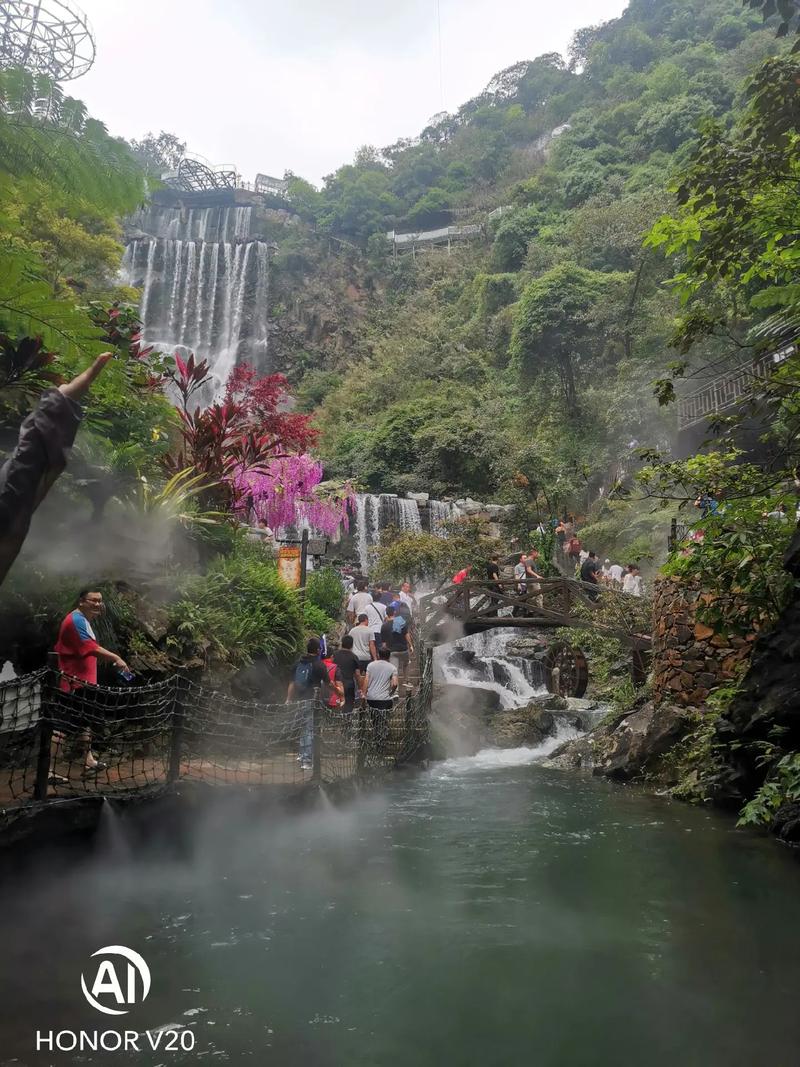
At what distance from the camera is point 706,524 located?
23.7ft

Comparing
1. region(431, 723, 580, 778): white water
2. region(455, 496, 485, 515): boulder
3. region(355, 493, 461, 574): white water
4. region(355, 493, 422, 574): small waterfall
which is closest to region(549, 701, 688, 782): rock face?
region(431, 723, 580, 778): white water

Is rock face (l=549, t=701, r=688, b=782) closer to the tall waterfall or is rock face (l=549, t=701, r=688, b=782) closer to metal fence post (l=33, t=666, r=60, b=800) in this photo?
metal fence post (l=33, t=666, r=60, b=800)

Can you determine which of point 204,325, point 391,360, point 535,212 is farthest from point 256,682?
point 535,212

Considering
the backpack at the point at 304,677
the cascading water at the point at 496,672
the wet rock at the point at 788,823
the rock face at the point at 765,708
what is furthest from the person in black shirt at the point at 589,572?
the wet rock at the point at 788,823

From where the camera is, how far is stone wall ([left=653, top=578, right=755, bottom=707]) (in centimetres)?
1120

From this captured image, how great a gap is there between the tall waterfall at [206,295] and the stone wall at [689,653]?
38.0m

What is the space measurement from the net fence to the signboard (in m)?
2.63

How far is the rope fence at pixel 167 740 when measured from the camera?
5688 millimetres

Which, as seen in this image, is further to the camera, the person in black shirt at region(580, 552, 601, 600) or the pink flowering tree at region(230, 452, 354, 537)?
the person in black shirt at region(580, 552, 601, 600)

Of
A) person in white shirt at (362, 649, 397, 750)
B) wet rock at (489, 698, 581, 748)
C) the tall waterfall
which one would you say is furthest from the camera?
the tall waterfall

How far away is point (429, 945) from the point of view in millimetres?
5188

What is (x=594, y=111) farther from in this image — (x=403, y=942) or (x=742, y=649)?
(x=403, y=942)

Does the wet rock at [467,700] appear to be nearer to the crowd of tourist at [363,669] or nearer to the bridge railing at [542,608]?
the bridge railing at [542,608]

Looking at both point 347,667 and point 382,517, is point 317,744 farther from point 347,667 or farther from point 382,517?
point 382,517
